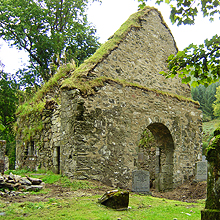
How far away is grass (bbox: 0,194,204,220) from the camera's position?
506 cm

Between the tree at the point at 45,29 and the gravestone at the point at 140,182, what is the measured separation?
12398 mm

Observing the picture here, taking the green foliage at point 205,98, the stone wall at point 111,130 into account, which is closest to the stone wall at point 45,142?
the stone wall at point 111,130

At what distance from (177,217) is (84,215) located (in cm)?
220

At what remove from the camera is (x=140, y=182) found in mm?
8977

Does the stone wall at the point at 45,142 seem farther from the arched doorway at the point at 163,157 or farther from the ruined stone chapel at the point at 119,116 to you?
the arched doorway at the point at 163,157

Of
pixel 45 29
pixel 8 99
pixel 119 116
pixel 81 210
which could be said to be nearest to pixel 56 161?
pixel 119 116

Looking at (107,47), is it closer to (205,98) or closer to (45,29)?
(45,29)

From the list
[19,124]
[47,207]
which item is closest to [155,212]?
[47,207]

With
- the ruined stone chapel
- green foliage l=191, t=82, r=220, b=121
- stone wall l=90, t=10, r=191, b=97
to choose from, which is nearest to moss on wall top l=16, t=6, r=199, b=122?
the ruined stone chapel

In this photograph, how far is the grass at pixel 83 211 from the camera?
16.6ft

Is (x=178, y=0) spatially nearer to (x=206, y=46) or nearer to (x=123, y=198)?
(x=206, y=46)

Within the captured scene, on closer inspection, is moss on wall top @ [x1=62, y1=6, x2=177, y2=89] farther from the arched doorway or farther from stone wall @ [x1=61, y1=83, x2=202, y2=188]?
the arched doorway

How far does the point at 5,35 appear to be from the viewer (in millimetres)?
20562

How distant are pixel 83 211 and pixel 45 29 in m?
20.3
